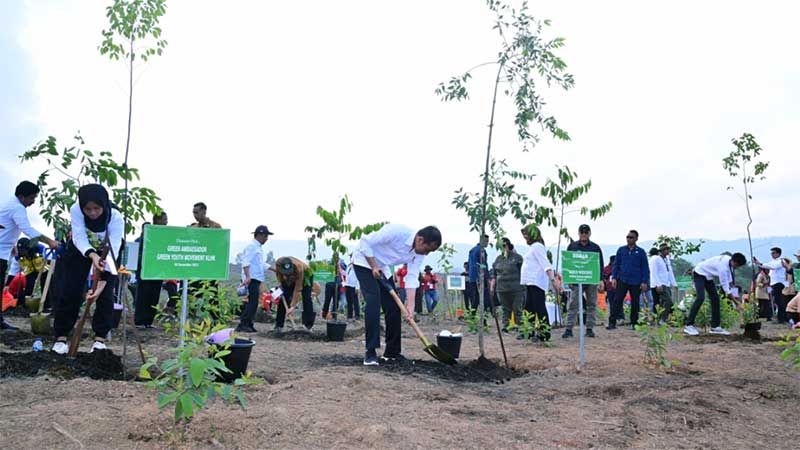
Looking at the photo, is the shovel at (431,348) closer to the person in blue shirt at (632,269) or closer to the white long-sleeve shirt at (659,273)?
the person in blue shirt at (632,269)

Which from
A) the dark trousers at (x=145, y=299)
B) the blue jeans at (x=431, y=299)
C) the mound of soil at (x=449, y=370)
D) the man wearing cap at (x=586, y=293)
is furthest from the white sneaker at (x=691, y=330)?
the blue jeans at (x=431, y=299)

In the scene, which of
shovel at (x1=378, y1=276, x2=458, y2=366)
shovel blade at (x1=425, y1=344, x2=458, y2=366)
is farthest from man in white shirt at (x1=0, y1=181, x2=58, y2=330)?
shovel blade at (x1=425, y1=344, x2=458, y2=366)

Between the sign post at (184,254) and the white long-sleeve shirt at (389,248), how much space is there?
5.37ft

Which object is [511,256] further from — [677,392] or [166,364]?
[166,364]

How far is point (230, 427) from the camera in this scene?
328cm

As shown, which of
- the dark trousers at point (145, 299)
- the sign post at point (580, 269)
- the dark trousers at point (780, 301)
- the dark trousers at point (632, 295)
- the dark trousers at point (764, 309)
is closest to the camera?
the sign post at point (580, 269)

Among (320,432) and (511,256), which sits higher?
(511,256)

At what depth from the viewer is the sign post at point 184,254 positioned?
4371mm

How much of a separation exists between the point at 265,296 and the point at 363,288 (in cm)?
1020

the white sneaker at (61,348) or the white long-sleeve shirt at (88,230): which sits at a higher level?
the white long-sleeve shirt at (88,230)

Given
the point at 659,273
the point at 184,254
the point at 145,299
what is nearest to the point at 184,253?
the point at 184,254

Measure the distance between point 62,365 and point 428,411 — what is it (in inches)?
114

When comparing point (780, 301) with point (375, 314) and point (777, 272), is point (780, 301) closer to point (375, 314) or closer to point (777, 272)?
point (777, 272)

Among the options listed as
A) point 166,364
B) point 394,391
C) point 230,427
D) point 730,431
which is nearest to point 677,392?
point 730,431
